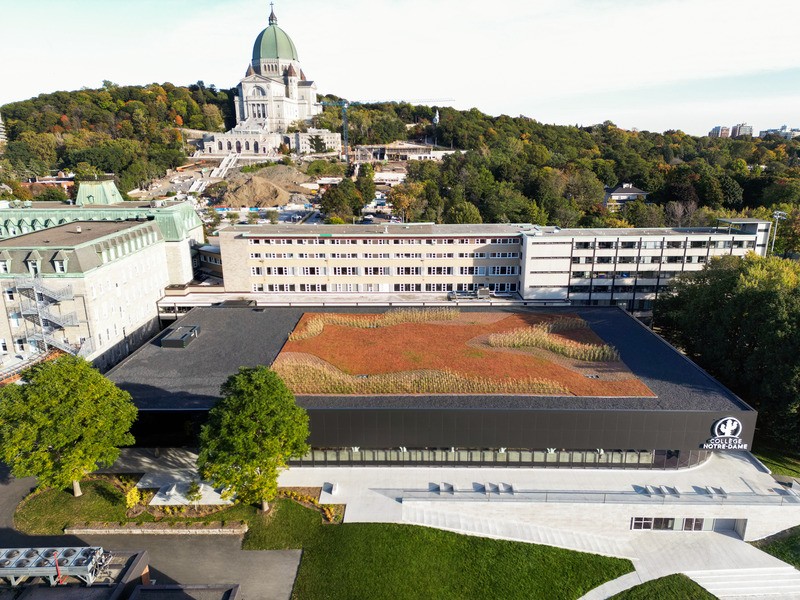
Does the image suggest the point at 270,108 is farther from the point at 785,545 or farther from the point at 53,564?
the point at 785,545

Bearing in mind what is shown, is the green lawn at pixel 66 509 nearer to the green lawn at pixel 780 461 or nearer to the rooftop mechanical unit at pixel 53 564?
the rooftop mechanical unit at pixel 53 564

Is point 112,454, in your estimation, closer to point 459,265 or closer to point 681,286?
point 459,265

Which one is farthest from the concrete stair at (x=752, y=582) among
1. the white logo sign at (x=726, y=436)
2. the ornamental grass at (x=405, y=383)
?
the ornamental grass at (x=405, y=383)

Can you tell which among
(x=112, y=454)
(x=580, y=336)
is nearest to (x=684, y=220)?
(x=580, y=336)

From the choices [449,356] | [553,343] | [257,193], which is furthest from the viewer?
[257,193]

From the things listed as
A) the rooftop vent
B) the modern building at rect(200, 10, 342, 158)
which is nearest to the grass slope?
the rooftop vent

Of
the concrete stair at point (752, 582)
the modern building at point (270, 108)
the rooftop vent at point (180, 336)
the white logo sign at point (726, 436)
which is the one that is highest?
the modern building at point (270, 108)

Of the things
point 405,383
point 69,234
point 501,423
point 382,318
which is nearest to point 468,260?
point 382,318
